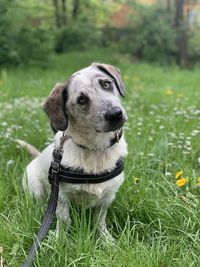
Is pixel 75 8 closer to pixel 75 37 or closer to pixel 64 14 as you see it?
pixel 64 14

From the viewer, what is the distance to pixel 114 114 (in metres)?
2.35

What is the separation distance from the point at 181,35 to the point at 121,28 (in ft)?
8.22

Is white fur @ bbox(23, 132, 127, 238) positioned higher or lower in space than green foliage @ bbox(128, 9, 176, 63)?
higher

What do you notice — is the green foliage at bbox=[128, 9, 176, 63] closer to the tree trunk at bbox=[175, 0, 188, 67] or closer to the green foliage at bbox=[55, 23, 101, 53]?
the tree trunk at bbox=[175, 0, 188, 67]

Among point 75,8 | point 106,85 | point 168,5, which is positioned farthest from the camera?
point 75,8

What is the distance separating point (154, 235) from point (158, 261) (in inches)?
16.9

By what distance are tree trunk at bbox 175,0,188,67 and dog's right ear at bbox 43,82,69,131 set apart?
13.5m

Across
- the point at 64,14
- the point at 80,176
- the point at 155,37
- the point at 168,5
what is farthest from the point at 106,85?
the point at 64,14

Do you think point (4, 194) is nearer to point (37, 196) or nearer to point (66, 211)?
point (37, 196)

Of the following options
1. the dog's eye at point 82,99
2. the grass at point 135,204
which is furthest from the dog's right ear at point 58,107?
the grass at point 135,204

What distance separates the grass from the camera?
2312mm

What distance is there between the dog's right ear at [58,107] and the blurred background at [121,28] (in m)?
9.18

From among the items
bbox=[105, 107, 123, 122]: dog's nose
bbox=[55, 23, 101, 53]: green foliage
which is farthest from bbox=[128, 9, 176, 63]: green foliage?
bbox=[105, 107, 123, 122]: dog's nose

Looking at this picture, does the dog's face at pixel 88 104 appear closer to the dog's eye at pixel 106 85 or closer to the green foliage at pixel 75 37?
the dog's eye at pixel 106 85
